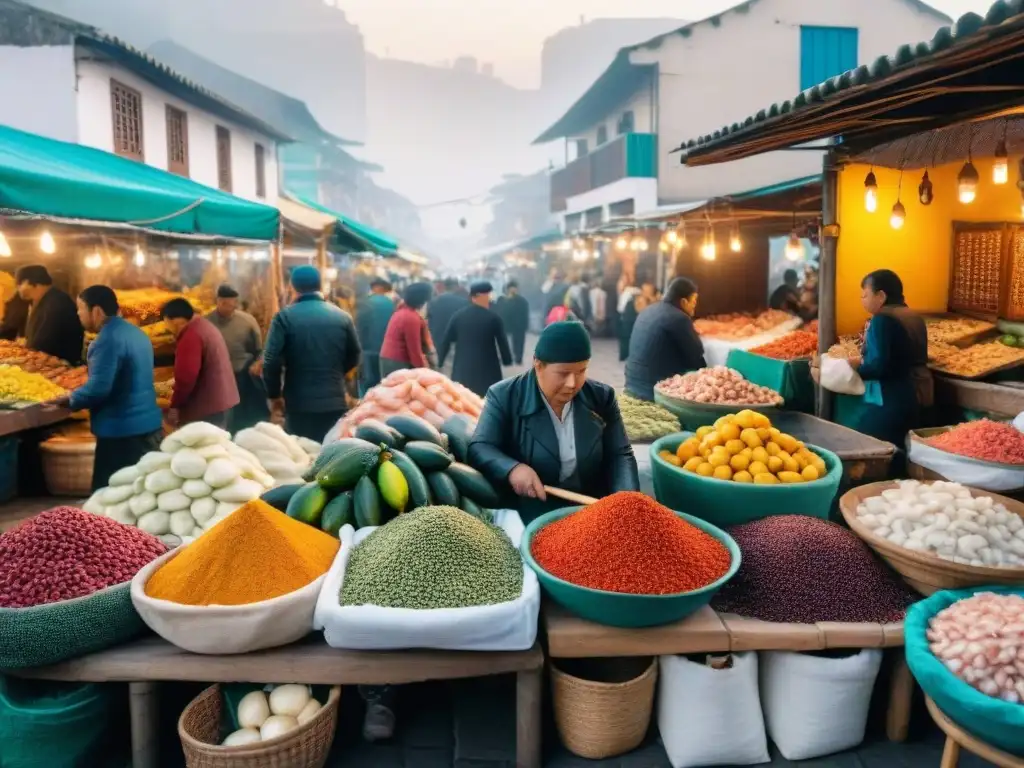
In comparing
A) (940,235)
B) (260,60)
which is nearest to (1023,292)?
(940,235)

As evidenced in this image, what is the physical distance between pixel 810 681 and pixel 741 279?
10144 millimetres

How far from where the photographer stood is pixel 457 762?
2986 millimetres

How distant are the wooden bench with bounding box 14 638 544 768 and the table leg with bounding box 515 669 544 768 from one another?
0.05 meters

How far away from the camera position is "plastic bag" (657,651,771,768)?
2.89m

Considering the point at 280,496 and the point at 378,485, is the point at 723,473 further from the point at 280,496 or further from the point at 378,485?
the point at 280,496

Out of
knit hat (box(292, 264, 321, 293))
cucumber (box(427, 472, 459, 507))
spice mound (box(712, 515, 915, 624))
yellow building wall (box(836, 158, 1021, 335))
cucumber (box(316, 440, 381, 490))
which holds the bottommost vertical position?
spice mound (box(712, 515, 915, 624))

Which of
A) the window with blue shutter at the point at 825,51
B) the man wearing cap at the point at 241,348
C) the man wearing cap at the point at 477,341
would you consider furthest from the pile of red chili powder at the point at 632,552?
the window with blue shutter at the point at 825,51

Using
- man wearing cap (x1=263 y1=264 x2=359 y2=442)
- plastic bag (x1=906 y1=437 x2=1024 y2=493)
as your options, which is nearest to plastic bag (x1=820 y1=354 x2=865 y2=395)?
plastic bag (x1=906 y1=437 x2=1024 y2=493)

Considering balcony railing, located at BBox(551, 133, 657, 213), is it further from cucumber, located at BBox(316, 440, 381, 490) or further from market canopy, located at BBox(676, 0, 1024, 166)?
cucumber, located at BBox(316, 440, 381, 490)

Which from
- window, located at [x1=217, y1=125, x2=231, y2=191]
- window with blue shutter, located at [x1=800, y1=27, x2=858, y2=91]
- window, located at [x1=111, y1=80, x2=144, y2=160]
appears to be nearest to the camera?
window, located at [x1=111, y1=80, x2=144, y2=160]

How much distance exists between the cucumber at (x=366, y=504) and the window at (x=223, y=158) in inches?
591

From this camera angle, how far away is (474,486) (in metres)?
3.71

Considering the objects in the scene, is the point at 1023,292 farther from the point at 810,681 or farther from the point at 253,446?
→ the point at 253,446

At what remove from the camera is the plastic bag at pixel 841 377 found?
5.84m
